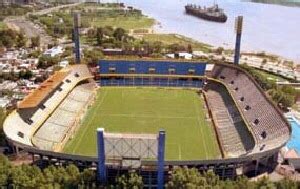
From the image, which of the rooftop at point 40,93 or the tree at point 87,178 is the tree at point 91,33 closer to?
the rooftop at point 40,93

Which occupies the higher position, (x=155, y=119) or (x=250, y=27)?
(x=250, y=27)

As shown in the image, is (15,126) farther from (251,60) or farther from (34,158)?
(251,60)

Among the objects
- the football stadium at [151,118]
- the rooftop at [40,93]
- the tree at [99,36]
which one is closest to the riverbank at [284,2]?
the tree at [99,36]

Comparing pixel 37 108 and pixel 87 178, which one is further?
pixel 37 108

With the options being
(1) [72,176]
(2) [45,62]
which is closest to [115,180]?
(1) [72,176]

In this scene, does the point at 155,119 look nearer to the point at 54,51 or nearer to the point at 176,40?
the point at 54,51

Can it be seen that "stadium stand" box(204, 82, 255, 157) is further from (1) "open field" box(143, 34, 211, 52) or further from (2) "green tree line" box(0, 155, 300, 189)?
(1) "open field" box(143, 34, 211, 52)

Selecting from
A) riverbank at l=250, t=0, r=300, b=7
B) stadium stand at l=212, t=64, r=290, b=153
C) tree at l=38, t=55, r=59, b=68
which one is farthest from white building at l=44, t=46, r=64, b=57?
riverbank at l=250, t=0, r=300, b=7
